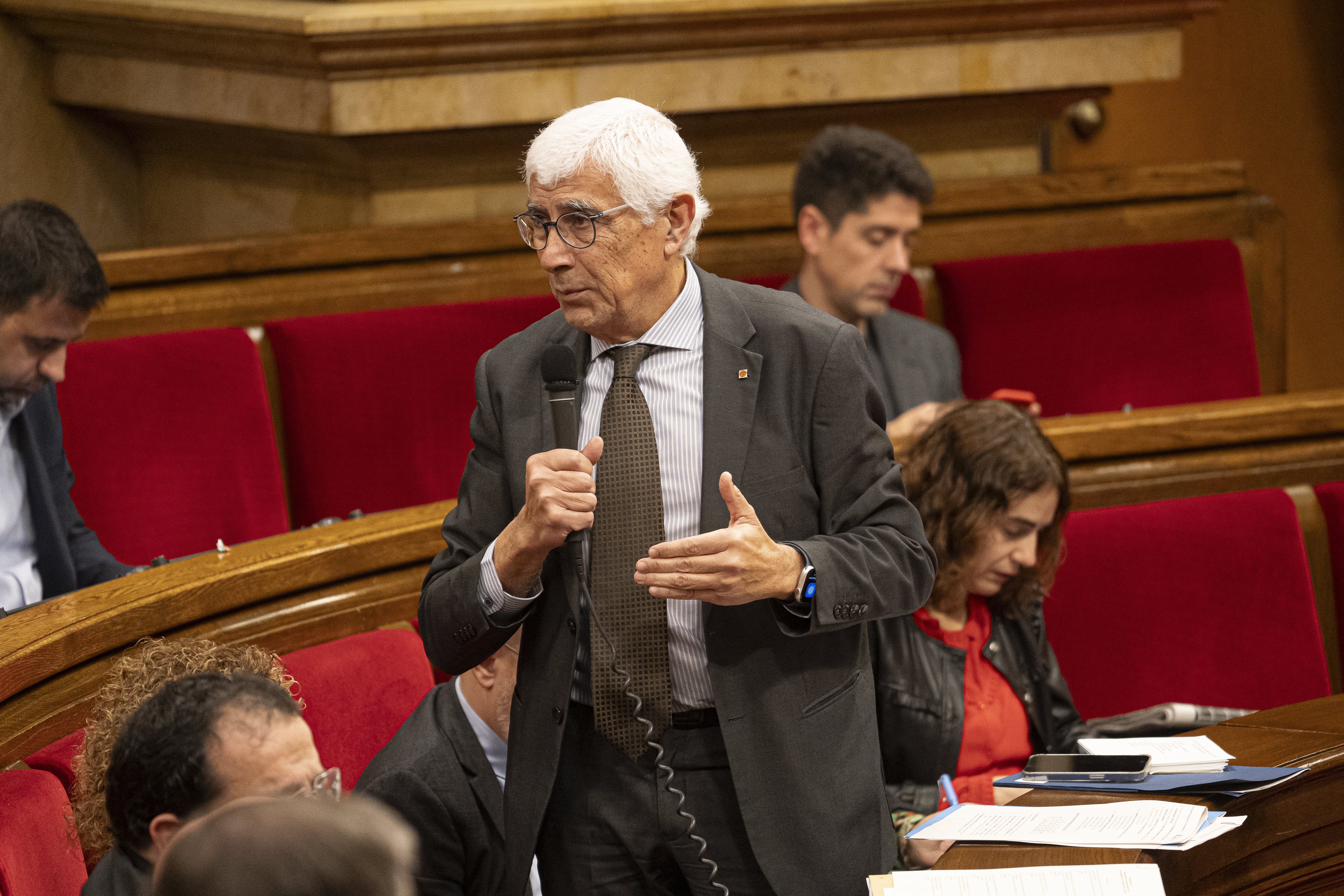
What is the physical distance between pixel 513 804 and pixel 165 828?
35cm

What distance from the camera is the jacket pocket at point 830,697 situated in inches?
39.7

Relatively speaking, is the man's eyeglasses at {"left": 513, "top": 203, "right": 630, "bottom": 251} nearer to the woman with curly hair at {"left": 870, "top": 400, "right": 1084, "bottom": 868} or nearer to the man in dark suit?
the man in dark suit

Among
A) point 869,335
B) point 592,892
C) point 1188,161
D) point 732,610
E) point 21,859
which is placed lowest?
point 592,892

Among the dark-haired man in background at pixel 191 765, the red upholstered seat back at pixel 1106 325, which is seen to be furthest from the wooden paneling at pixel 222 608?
the red upholstered seat back at pixel 1106 325

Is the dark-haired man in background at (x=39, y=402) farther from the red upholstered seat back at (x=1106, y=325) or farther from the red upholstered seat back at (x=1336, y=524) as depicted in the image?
the red upholstered seat back at (x=1336, y=524)

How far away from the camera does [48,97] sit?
242 centimetres

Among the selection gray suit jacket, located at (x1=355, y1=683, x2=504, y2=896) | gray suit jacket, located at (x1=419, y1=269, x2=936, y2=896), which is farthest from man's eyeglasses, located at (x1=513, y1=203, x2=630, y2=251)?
gray suit jacket, located at (x1=355, y1=683, x2=504, y2=896)

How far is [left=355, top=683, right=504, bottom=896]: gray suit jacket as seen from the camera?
1.14 m

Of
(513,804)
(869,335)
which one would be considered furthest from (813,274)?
(513,804)

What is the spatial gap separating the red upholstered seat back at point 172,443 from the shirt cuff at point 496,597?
99 centimetres

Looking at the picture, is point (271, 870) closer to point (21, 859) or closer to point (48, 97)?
point (21, 859)

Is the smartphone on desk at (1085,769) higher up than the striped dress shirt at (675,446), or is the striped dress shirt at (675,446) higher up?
the striped dress shirt at (675,446)

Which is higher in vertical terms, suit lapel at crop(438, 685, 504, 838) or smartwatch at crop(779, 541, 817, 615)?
smartwatch at crop(779, 541, 817, 615)

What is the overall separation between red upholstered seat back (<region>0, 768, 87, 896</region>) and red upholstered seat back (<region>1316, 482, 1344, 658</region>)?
1.54 metres
